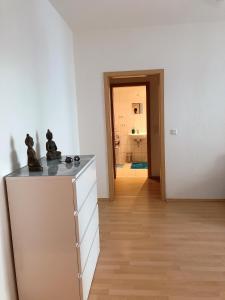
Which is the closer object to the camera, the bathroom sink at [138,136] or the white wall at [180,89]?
the white wall at [180,89]

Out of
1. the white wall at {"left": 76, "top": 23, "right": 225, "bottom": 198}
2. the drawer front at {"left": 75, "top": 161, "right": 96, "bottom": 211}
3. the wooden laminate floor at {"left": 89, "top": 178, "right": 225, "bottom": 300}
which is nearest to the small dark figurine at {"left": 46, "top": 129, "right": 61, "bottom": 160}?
the drawer front at {"left": 75, "top": 161, "right": 96, "bottom": 211}

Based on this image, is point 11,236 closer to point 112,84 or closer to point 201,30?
point 201,30

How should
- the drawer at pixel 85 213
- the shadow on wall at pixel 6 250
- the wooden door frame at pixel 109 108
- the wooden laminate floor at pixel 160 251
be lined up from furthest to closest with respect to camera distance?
the wooden door frame at pixel 109 108
the wooden laminate floor at pixel 160 251
the drawer at pixel 85 213
the shadow on wall at pixel 6 250

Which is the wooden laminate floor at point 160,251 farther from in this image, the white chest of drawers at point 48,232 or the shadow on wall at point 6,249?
the shadow on wall at point 6,249

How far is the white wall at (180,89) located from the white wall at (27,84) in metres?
0.65

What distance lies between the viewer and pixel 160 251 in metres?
2.85

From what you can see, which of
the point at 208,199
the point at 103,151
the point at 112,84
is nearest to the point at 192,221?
the point at 208,199

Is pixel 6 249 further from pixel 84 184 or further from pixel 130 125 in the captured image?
pixel 130 125

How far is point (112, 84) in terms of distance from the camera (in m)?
5.66

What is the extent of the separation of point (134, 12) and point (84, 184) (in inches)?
98.8

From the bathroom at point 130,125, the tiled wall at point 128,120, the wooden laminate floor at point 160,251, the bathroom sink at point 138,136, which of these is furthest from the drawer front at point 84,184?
the tiled wall at point 128,120

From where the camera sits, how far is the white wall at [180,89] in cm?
404

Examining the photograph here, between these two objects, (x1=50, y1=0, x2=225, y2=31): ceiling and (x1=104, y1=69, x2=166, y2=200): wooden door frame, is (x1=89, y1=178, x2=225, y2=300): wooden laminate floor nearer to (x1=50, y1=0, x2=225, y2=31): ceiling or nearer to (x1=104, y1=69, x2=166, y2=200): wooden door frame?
(x1=104, y1=69, x2=166, y2=200): wooden door frame

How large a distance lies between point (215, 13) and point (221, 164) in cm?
221
